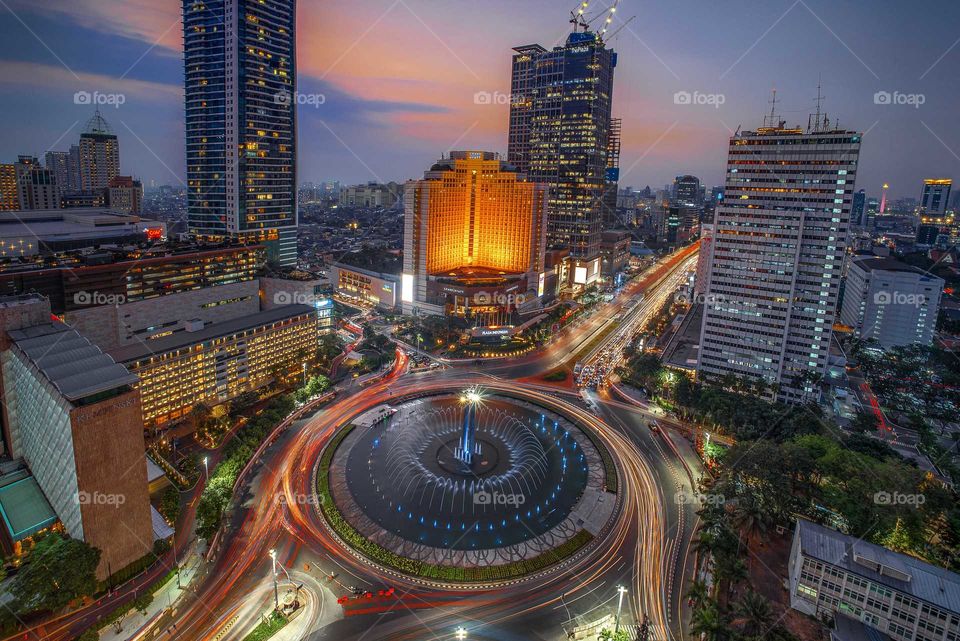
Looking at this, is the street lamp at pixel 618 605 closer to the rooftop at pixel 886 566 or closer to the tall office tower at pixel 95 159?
the rooftop at pixel 886 566

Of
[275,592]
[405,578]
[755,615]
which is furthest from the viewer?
[405,578]

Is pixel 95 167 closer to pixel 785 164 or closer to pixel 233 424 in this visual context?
pixel 233 424

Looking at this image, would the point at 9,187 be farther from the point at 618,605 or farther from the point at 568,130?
the point at 618,605

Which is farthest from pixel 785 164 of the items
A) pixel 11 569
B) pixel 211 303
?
pixel 11 569

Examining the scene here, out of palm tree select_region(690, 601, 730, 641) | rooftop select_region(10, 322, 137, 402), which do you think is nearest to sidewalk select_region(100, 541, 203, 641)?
rooftop select_region(10, 322, 137, 402)

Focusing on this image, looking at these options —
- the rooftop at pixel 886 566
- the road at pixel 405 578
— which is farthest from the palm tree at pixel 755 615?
the rooftop at pixel 886 566

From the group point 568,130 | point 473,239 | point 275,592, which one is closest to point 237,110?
point 473,239

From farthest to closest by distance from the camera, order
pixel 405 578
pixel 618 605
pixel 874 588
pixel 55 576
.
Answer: pixel 405 578, pixel 618 605, pixel 55 576, pixel 874 588
